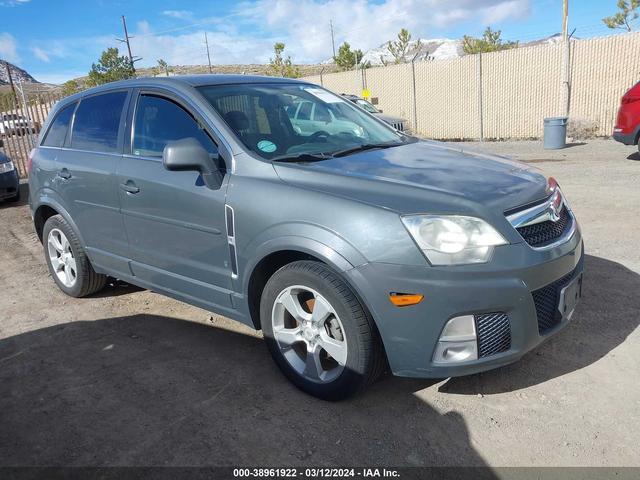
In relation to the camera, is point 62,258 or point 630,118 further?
point 630,118

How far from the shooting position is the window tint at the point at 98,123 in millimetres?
4129

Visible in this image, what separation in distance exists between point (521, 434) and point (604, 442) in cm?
38

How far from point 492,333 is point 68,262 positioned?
154 inches

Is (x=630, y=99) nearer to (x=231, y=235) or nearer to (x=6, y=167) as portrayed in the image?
(x=231, y=235)

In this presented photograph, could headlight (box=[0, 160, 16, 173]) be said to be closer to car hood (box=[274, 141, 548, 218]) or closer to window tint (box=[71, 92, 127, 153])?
window tint (box=[71, 92, 127, 153])

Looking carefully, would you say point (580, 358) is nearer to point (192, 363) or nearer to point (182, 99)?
point (192, 363)

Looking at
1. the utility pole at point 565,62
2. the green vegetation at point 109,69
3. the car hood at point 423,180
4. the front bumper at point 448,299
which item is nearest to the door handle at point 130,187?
the car hood at point 423,180

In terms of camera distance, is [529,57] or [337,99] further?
[529,57]

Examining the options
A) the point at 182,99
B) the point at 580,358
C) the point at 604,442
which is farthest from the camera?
the point at 182,99

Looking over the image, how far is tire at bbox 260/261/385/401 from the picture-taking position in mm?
2754

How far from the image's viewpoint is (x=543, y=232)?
9.37 ft

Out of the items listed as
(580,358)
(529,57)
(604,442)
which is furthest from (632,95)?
(604,442)

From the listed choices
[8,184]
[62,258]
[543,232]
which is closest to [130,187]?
[62,258]

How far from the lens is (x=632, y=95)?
400 inches
